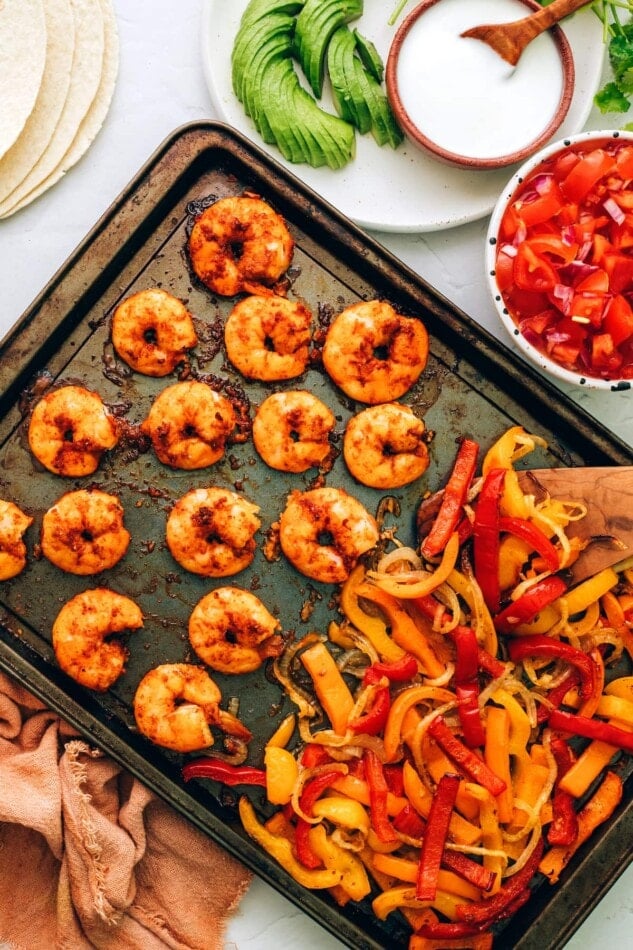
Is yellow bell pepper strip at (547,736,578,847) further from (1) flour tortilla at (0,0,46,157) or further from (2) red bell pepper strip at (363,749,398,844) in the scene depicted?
(1) flour tortilla at (0,0,46,157)

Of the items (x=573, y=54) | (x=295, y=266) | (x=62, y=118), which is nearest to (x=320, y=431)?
(x=295, y=266)

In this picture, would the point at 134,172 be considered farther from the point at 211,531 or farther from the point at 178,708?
the point at 178,708

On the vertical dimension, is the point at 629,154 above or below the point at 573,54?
below

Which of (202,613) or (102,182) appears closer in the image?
(202,613)

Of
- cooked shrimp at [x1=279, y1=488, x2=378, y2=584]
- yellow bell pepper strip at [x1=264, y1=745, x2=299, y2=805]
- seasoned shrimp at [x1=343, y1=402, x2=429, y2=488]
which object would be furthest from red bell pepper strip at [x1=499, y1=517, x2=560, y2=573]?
yellow bell pepper strip at [x1=264, y1=745, x2=299, y2=805]

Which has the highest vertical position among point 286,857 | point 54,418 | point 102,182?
point 102,182

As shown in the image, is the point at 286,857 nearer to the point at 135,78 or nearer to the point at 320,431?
the point at 320,431
